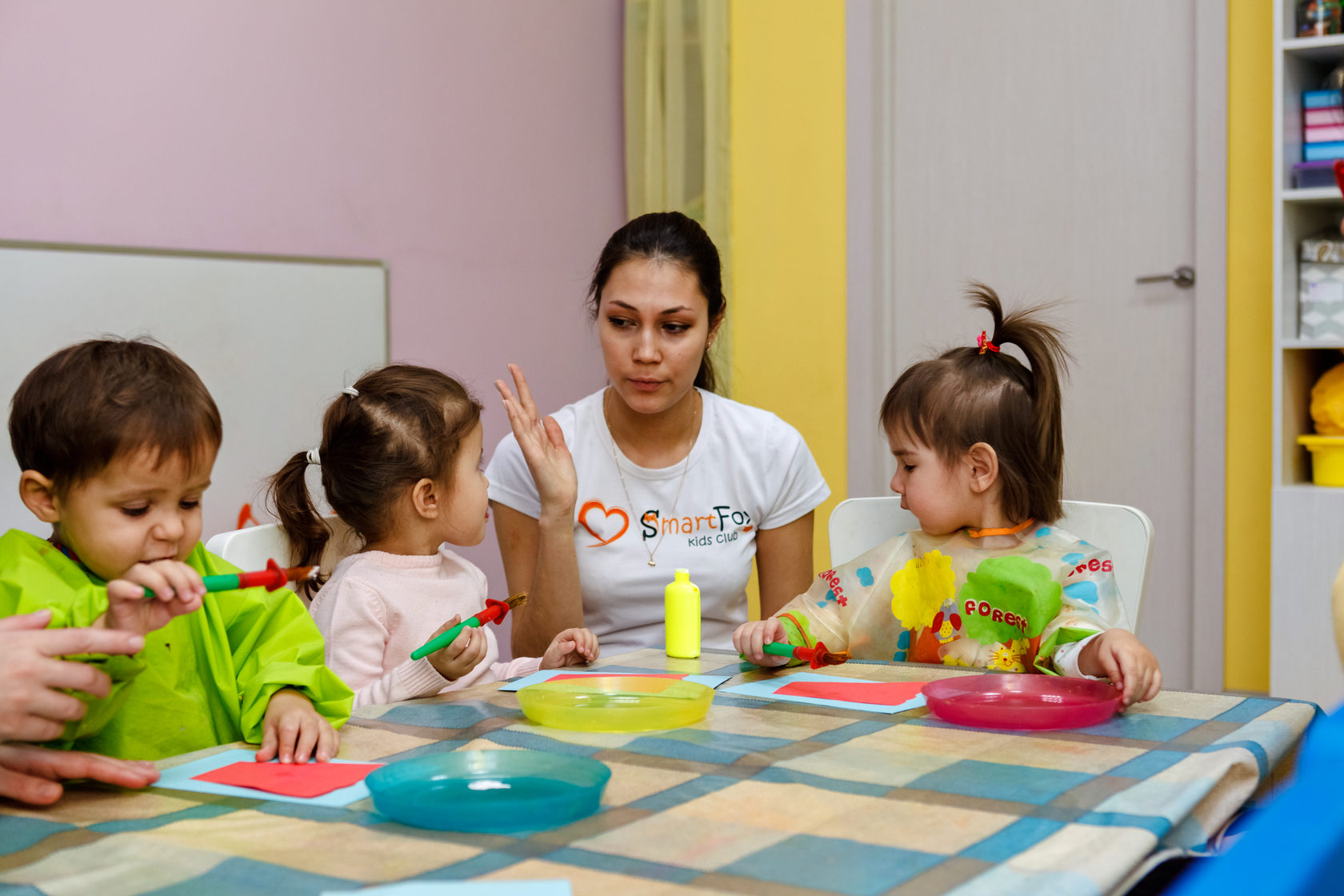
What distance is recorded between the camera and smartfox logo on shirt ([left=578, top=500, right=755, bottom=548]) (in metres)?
1.98

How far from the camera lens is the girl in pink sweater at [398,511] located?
1520mm

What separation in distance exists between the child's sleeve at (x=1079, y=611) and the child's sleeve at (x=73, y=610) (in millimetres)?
929

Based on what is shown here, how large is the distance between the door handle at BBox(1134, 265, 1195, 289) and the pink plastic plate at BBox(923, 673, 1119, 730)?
2127 mm

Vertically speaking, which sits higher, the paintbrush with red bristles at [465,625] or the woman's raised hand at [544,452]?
the woman's raised hand at [544,452]

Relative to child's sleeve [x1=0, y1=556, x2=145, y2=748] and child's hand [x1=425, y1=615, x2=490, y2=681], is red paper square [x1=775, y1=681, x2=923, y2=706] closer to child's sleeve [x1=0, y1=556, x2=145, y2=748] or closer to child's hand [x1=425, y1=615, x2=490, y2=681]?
child's hand [x1=425, y1=615, x2=490, y2=681]

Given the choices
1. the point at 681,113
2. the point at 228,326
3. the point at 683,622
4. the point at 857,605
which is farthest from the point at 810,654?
the point at 681,113

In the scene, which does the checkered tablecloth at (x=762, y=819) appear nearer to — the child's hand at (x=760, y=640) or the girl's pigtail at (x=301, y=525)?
the child's hand at (x=760, y=640)

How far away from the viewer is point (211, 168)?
2748mm

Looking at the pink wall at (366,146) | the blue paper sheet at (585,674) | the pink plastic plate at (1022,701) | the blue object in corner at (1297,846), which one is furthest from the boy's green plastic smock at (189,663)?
the pink wall at (366,146)

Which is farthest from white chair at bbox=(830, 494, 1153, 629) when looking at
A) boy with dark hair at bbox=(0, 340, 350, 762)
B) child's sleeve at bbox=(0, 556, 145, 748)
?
child's sleeve at bbox=(0, 556, 145, 748)

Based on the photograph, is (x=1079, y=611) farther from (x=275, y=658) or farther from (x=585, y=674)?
(x=275, y=658)

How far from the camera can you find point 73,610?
980mm

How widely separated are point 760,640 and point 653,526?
61 centimetres

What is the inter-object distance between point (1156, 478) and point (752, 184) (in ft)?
4.83
